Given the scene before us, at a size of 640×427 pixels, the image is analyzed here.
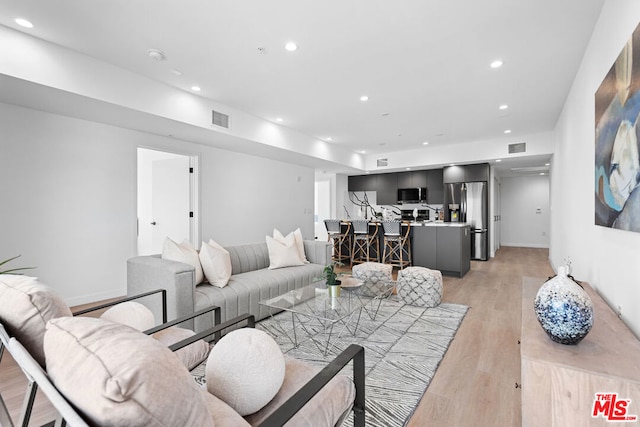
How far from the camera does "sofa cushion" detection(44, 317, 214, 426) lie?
0.58m

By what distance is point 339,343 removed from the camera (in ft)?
8.70

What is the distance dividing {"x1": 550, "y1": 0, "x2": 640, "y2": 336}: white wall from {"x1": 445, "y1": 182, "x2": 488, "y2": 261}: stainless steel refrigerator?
296 centimetres

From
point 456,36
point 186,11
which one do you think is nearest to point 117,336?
point 186,11

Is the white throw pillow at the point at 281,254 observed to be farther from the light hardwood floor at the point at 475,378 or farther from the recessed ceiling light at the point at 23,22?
the recessed ceiling light at the point at 23,22

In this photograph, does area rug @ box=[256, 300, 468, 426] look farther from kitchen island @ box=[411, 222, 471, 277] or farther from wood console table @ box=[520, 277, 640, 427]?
kitchen island @ box=[411, 222, 471, 277]

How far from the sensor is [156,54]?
2.97 meters

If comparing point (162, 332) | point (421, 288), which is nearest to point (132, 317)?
point (162, 332)

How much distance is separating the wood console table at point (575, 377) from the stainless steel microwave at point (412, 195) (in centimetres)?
689

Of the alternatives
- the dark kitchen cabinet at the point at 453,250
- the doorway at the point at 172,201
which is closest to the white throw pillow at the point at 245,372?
the doorway at the point at 172,201

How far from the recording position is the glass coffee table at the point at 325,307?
249cm

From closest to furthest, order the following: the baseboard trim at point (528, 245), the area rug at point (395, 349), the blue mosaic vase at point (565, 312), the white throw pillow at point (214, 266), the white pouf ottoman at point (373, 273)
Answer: the blue mosaic vase at point (565, 312) → the area rug at point (395, 349) → the white throw pillow at point (214, 266) → the white pouf ottoman at point (373, 273) → the baseboard trim at point (528, 245)

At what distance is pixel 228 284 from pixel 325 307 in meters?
0.99

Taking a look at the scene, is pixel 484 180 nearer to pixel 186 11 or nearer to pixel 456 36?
pixel 456 36

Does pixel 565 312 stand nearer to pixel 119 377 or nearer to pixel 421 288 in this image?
pixel 119 377
